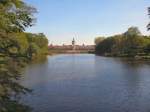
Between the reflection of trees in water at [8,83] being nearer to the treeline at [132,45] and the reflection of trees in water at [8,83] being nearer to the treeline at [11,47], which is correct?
the treeline at [11,47]

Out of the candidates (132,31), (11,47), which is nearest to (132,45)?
(132,31)

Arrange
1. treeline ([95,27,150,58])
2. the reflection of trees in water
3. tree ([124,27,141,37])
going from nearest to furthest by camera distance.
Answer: the reflection of trees in water
treeline ([95,27,150,58])
tree ([124,27,141,37])

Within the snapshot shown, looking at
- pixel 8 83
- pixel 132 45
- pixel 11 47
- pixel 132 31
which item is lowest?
pixel 8 83

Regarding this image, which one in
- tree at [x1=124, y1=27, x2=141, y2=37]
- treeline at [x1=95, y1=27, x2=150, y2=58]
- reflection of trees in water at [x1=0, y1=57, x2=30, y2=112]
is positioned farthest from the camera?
tree at [x1=124, y1=27, x2=141, y2=37]

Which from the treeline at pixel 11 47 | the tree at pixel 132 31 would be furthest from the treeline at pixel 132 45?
the treeline at pixel 11 47

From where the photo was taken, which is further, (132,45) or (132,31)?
(132,31)

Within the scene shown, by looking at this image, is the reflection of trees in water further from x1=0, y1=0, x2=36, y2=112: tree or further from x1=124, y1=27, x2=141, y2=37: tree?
x1=124, y1=27, x2=141, y2=37: tree

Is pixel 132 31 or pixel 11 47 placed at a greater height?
pixel 132 31

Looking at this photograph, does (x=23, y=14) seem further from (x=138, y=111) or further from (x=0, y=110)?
(x=138, y=111)

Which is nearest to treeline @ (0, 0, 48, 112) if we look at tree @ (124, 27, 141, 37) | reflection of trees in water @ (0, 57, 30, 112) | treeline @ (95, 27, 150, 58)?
reflection of trees in water @ (0, 57, 30, 112)

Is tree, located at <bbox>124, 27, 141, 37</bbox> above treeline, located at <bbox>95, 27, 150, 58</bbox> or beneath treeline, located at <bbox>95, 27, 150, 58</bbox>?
above

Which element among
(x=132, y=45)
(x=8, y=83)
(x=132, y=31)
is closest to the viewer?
(x=8, y=83)

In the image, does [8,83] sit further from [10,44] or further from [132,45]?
[132,45]

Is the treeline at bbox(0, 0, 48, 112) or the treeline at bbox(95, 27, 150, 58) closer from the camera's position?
the treeline at bbox(0, 0, 48, 112)
